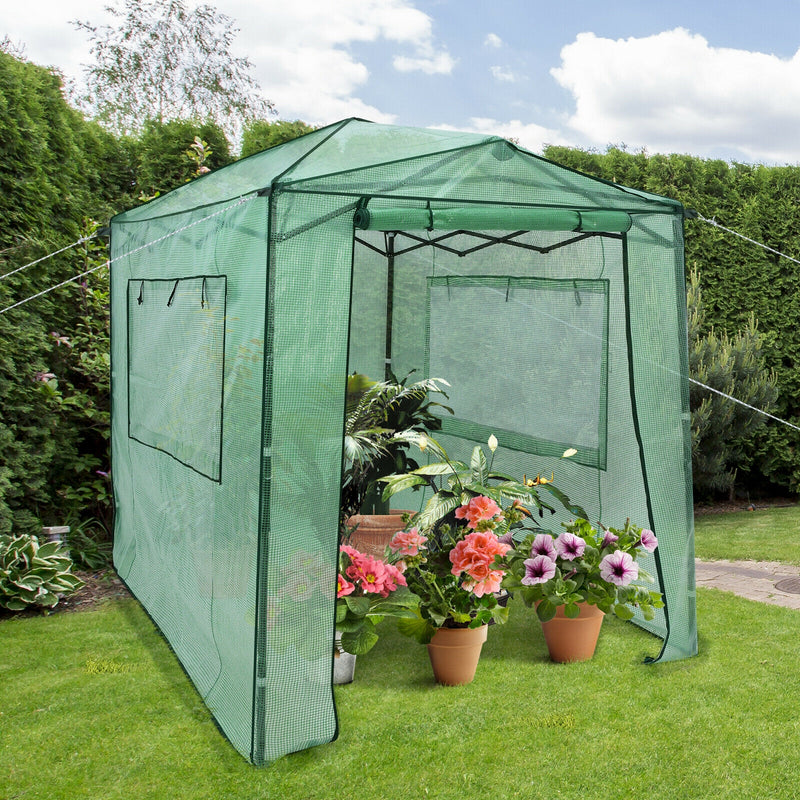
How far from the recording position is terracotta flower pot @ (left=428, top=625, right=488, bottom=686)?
2943mm

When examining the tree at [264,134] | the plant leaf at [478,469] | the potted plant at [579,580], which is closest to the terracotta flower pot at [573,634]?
the potted plant at [579,580]

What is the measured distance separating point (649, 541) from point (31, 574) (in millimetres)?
2918

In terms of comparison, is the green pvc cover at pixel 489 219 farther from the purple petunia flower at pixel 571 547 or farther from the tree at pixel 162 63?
the tree at pixel 162 63

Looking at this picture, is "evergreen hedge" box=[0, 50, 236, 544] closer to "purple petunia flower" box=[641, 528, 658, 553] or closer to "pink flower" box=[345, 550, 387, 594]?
"pink flower" box=[345, 550, 387, 594]

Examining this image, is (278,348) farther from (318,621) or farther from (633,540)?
(633,540)

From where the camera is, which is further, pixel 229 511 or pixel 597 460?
pixel 597 460

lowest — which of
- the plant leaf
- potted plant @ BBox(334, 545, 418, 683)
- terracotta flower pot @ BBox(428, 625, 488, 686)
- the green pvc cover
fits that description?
terracotta flower pot @ BBox(428, 625, 488, 686)

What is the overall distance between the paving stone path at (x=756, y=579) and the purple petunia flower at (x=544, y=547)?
1.63 m

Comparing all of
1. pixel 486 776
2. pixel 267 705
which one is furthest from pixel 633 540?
pixel 267 705

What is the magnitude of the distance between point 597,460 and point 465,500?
2.89 ft

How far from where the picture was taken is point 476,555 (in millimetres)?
2885

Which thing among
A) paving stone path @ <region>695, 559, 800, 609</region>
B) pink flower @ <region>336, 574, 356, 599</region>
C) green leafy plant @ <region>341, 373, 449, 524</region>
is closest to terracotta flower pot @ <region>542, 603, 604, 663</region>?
pink flower @ <region>336, 574, 356, 599</region>

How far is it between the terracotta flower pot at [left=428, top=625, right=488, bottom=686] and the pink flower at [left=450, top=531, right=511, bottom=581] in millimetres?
228

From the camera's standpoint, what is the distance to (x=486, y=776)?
7.64 ft
